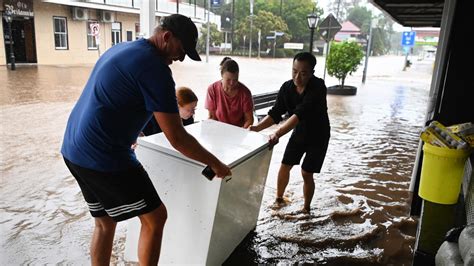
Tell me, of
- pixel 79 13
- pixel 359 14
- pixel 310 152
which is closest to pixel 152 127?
pixel 310 152

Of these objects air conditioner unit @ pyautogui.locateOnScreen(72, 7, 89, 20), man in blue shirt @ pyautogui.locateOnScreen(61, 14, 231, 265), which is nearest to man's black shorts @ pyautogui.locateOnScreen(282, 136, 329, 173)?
man in blue shirt @ pyautogui.locateOnScreen(61, 14, 231, 265)

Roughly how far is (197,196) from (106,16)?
23.8 meters

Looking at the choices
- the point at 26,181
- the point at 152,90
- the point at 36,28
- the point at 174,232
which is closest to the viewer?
the point at 152,90

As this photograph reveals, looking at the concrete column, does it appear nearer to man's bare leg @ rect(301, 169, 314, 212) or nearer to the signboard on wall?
man's bare leg @ rect(301, 169, 314, 212)

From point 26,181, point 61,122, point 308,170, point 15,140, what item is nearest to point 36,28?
point 61,122

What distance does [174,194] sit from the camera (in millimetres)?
2240

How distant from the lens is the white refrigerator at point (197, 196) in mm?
2146

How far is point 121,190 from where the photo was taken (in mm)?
1837

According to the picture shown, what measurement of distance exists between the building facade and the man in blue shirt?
53.9ft

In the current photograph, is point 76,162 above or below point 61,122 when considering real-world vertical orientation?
above

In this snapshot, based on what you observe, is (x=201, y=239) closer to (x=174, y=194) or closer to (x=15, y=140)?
(x=174, y=194)

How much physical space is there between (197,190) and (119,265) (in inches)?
37.7

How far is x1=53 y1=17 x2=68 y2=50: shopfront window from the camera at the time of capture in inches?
806

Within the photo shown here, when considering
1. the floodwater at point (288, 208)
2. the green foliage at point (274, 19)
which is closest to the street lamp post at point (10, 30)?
the floodwater at point (288, 208)
